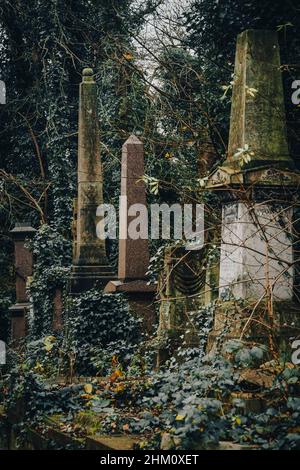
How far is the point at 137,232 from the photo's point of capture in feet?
38.4

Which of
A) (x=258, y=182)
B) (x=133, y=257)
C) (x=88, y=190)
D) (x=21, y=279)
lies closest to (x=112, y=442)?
(x=258, y=182)

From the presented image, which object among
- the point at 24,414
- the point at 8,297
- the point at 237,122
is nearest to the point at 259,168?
the point at 237,122

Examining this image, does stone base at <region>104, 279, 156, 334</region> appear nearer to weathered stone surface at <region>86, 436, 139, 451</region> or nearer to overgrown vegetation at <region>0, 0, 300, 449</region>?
overgrown vegetation at <region>0, 0, 300, 449</region>

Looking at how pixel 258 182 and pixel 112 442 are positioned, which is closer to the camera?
pixel 112 442

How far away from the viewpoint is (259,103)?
301 inches

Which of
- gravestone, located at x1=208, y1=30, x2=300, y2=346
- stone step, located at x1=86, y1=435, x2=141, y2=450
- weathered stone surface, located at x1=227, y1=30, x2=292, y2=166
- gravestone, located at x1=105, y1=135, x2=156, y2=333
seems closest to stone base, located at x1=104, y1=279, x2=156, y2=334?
gravestone, located at x1=105, y1=135, x2=156, y2=333

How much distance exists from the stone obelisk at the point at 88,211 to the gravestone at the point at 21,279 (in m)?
2.23

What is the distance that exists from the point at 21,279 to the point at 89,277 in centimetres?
297

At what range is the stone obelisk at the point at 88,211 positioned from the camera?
41.3ft

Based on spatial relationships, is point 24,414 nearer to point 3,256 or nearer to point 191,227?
point 191,227

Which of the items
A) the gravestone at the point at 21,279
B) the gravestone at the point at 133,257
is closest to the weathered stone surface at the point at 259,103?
the gravestone at the point at 133,257

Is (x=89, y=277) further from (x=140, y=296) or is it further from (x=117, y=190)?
(x=117, y=190)

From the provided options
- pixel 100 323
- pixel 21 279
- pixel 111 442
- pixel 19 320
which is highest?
pixel 21 279

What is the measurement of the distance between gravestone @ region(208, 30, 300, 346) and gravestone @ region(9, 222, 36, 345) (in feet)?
25.6
